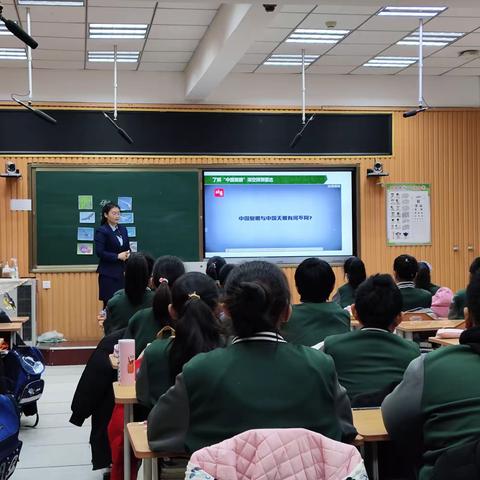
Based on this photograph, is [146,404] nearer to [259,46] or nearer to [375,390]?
[375,390]

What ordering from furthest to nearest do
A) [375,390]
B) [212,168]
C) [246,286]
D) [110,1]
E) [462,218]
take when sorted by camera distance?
[462,218] < [212,168] < [110,1] < [375,390] < [246,286]

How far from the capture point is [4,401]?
9.30 ft

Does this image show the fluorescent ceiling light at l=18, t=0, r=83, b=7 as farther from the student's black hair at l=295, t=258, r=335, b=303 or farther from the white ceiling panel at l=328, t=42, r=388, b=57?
the student's black hair at l=295, t=258, r=335, b=303

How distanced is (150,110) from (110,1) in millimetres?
2876

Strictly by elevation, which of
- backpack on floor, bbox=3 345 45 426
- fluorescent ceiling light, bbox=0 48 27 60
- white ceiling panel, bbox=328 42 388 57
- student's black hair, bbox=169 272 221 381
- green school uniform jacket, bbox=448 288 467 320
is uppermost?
white ceiling panel, bbox=328 42 388 57

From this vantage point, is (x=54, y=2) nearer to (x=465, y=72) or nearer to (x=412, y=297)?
(x=412, y=297)

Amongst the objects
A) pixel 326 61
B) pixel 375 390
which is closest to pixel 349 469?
pixel 375 390

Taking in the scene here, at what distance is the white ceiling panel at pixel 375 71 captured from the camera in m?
9.34

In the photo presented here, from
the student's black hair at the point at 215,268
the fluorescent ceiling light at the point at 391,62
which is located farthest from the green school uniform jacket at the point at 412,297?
the fluorescent ceiling light at the point at 391,62

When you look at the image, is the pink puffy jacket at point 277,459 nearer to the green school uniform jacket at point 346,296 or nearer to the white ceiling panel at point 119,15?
the green school uniform jacket at point 346,296

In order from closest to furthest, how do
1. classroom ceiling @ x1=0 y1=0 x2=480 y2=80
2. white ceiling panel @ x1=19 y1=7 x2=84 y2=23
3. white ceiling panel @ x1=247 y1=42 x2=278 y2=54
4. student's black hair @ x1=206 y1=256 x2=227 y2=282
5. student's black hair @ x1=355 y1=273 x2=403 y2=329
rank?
student's black hair @ x1=355 y1=273 x2=403 y2=329 < student's black hair @ x1=206 y1=256 x2=227 y2=282 < classroom ceiling @ x1=0 y1=0 x2=480 y2=80 < white ceiling panel @ x1=19 y1=7 x2=84 y2=23 < white ceiling panel @ x1=247 y1=42 x2=278 y2=54

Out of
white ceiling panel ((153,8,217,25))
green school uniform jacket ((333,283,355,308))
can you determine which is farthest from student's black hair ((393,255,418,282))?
white ceiling panel ((153,8,217,25))

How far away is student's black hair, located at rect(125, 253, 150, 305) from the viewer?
425 centimetres

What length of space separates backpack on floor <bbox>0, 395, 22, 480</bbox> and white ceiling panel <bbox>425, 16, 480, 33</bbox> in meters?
5.99
